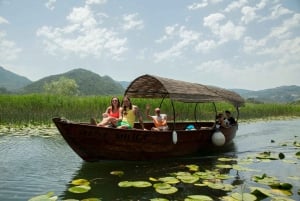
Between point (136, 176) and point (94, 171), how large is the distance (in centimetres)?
98

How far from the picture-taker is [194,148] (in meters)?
8.92

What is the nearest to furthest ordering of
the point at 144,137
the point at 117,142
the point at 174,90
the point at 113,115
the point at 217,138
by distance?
the point at 117,142, the point at 144,137, the point at 113,115, the point at 174,90, the point at 217,138

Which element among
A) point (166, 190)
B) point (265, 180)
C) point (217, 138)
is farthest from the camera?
point (217, 138)

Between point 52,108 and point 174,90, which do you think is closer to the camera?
point 174,90

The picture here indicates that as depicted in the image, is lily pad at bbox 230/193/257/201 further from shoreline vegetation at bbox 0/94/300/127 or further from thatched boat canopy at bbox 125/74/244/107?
shoreline vegetation at bbox 0/94/300/127

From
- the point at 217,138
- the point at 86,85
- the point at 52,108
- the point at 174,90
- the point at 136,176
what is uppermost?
the point at 86,85

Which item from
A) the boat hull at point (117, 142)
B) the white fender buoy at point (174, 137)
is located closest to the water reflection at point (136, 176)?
the boat hull at point (117, 142)

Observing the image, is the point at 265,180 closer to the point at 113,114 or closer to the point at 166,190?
the point at 166,190

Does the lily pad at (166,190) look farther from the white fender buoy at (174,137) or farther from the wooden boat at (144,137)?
the white fender buoy at (174,137)

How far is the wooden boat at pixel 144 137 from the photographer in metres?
6.84

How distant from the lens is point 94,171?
22.4ft

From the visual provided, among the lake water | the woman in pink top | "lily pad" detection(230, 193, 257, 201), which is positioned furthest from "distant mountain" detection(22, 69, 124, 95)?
"lily pad" detection(230, 193, 257, 201)

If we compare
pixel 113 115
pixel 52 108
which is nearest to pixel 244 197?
pixel 113 115

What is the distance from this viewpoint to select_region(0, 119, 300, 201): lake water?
5328mm
